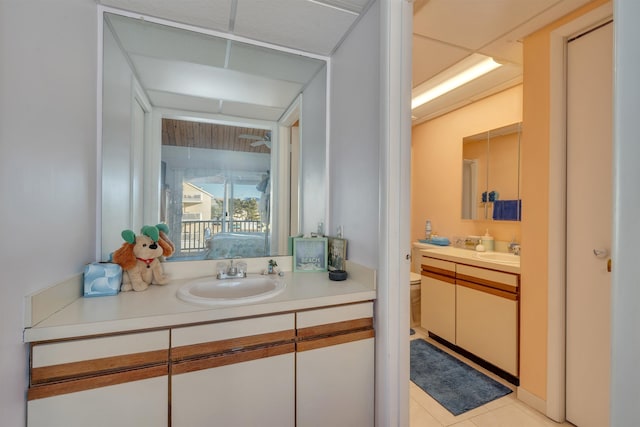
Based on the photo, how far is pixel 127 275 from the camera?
1348 mm

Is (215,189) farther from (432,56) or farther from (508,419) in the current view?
(508,419)

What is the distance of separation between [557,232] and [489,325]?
88 cm

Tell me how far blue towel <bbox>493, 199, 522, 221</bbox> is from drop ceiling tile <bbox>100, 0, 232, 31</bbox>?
8.75 feet

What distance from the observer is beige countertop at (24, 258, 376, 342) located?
960 millimetres

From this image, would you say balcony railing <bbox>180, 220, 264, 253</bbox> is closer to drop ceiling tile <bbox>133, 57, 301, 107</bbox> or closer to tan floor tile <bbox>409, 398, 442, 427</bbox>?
drop ceiling tile <bbox>133, 57, 301, 107</bbox>

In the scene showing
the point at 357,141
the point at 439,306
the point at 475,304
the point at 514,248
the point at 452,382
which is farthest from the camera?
the point at 439,306

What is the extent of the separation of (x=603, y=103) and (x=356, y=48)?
1392 millimetres

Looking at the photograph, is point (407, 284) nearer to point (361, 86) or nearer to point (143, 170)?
point (361, 86)

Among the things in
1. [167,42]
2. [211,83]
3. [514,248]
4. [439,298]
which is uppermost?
[167,42]

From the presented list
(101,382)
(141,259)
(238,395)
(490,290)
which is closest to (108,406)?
(101,382)

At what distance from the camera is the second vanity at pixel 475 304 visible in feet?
6.65

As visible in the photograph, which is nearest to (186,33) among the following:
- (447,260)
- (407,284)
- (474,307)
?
(407,284)

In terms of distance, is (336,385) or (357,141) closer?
(336,385)

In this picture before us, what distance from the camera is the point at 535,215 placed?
72.1 inches
